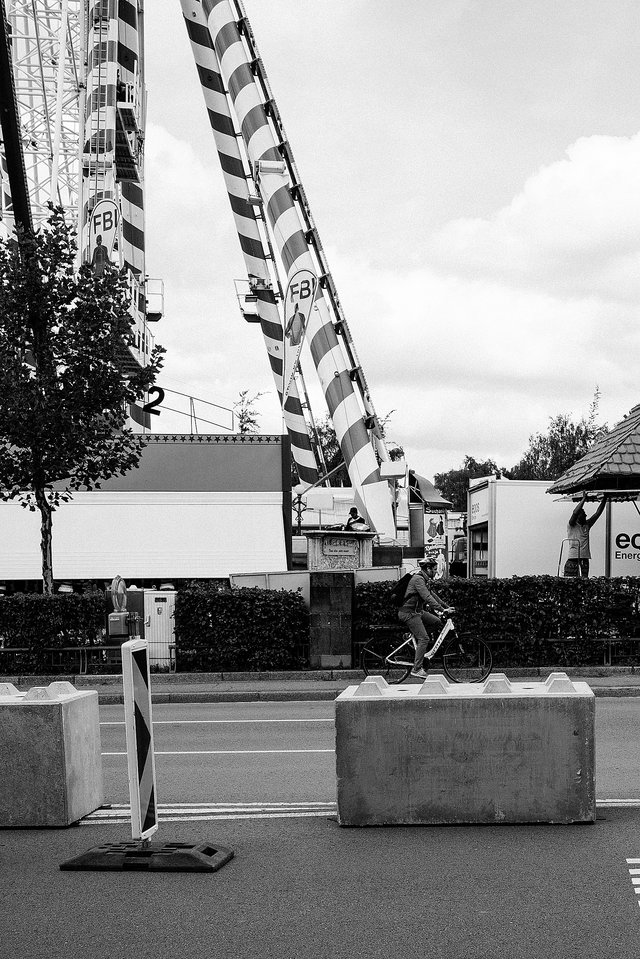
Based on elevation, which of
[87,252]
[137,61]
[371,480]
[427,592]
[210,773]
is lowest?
[210,773]

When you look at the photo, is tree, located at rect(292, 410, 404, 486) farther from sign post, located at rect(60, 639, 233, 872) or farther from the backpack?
sign post, located at rect(60, 639, 233, 872)

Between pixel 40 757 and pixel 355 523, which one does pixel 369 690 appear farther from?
pixel 355 523

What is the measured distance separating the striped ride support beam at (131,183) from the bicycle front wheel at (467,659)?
18867 mm

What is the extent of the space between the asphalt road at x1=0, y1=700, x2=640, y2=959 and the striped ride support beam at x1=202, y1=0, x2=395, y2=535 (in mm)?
15371

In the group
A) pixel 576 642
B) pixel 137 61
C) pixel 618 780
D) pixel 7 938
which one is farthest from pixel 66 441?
pixel 137 61

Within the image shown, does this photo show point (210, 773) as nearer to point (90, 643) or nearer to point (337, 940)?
point (337, 940)

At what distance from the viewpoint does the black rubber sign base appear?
583cm

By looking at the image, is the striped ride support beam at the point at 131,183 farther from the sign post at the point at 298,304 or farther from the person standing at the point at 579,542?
the person standing at the point at 579,542

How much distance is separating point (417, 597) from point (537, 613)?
108 inches

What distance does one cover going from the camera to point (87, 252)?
28562 millimetres

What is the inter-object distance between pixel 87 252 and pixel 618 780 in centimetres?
2359

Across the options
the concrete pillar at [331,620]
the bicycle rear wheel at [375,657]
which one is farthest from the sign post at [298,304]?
the bicycle rear wheel at [375,657]

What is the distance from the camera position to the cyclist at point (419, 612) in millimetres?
14805

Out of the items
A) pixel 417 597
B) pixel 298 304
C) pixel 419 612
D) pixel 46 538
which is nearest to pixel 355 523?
pixel 298 304
